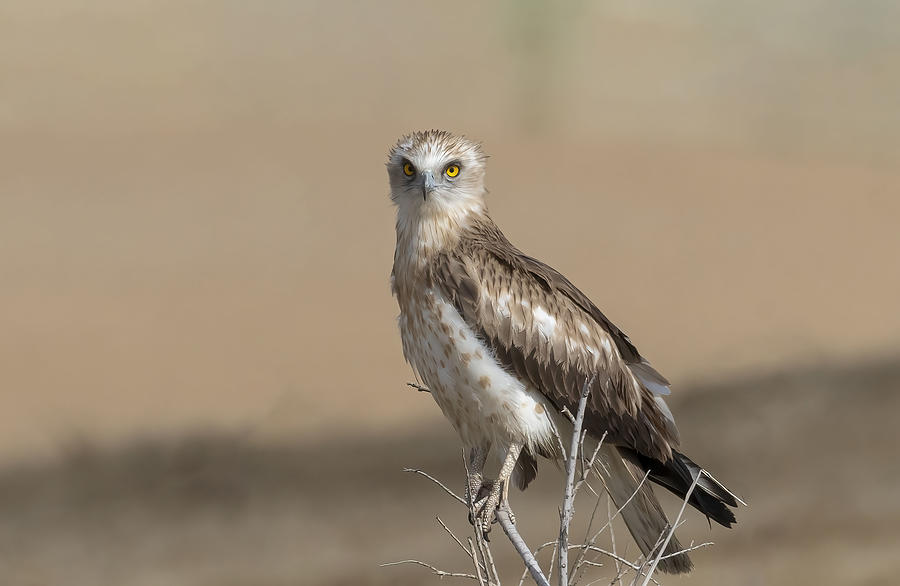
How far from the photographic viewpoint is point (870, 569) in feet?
43.7

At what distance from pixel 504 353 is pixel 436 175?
32.4 inches

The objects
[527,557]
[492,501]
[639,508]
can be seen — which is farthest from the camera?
[639,508]

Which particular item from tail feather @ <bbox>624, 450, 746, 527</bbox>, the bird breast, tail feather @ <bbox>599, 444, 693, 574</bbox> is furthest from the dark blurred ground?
the bird breast

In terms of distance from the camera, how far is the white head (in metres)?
5.11

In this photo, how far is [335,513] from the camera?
12742mm

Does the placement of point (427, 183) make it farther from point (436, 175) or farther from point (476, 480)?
point (476, 480)

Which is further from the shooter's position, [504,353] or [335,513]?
[335,513]

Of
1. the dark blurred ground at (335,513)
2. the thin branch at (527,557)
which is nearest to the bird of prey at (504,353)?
the thin branch at (527,557)

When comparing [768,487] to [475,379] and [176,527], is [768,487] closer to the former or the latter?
[176,527]

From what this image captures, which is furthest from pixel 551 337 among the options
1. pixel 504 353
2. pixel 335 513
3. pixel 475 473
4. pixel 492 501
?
pixel 335 513

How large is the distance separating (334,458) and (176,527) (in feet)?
6.08

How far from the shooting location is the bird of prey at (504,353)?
4.95 metres

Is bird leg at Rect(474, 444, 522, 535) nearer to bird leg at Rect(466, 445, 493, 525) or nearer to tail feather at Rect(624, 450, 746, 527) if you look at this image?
bird leg at Rect(466, 445, 493, 525)

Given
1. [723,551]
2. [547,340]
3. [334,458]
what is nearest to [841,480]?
[723,551]
